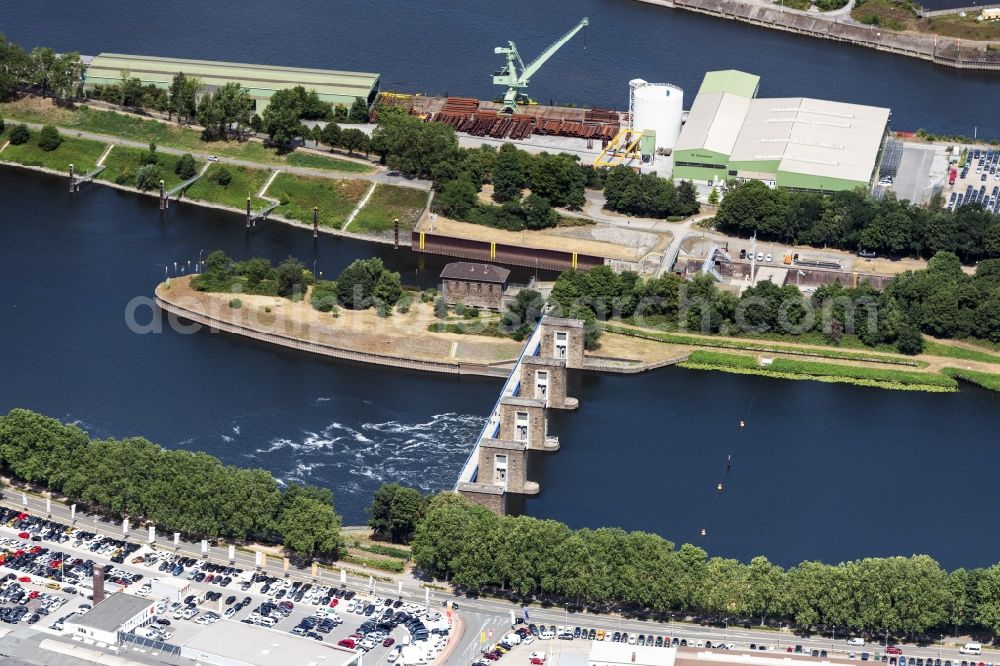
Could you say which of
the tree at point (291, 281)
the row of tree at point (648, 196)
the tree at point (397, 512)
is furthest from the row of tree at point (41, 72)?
the tree at point (397, 512)

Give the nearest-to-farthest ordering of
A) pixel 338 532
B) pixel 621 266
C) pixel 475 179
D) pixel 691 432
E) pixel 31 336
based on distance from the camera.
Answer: pixel 338 532 < pixel 691 432 < pixel 31 336 < pixel 621 266 < pixel 475 179

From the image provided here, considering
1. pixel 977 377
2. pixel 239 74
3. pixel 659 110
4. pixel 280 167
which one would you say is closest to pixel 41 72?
pixel 239 74

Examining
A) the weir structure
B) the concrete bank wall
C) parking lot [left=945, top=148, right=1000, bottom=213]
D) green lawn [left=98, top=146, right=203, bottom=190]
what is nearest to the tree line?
the weir structure

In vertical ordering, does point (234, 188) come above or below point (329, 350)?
above

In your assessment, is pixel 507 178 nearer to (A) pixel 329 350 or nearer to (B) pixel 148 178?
(A) pixel 329 350

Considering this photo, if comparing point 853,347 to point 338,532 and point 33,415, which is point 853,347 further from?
point 33,415

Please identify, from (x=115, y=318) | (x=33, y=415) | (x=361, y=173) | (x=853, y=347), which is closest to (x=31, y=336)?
(x=115, y=318)
